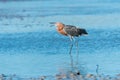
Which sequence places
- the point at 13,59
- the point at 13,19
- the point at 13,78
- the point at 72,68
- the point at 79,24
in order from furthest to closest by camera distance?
the point at 13,19 → the point at 79,24 → the point at 13,59 → the point at 72,68 → the point at 13,78

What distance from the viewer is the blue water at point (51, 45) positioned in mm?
13367

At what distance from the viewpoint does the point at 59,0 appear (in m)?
47.2

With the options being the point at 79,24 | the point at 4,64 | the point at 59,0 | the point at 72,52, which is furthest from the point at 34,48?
the point at 59,0

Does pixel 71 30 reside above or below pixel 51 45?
above

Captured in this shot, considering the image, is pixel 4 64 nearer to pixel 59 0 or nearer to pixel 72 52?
pixel 72 52

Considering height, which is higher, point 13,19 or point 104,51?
point 13,19

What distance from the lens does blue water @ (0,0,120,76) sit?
13.4 metres

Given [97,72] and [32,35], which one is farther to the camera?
[32,35]

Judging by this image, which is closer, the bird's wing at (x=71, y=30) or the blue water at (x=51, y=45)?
the blue water at (x=51, y=45)

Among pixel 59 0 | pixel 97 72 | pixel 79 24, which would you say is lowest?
pixel 97 72

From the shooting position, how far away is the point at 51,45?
17.8 meters

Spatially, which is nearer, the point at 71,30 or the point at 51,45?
the point at 71,30

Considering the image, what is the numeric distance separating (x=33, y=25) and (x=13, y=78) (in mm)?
12593

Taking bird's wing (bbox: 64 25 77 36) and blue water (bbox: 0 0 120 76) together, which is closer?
blue water (bbox: 0 0 120 76)
